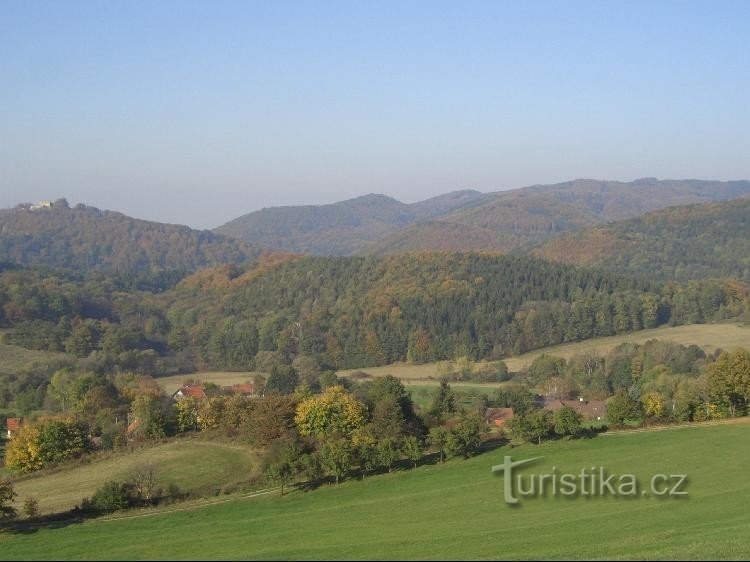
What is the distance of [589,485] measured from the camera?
3173cm

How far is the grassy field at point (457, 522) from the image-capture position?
2116cm

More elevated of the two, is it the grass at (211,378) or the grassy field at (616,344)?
the grass at (211,378)

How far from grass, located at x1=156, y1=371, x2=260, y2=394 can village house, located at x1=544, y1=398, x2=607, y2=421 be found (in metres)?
36.1

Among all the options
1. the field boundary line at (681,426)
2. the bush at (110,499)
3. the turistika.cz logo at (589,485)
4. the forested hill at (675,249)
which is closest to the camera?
the turistika.cz logo at (589,485)

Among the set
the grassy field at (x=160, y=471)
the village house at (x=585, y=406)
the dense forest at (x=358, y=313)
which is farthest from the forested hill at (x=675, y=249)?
the grassy field at (x=160, y=471)

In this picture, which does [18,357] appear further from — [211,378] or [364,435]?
[364,435]

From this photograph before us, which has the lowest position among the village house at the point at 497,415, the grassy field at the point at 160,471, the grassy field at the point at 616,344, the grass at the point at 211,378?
the grassy field at the point at 616,344

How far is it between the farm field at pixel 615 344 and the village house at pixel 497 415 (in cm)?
2647

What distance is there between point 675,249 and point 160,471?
163542 millimetres

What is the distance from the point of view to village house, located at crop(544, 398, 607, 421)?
2203 inches

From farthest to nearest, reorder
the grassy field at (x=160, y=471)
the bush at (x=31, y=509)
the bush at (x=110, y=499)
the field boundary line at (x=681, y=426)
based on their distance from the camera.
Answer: the field boundary line at (x=681, y=426)
the grassy field at (x=160, y=471)
the bush at (x=110, y=499)
the bush at (x=31, y=509)

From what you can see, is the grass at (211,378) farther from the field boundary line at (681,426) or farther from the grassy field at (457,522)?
the grassy field at (457,522)

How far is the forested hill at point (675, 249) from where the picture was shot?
16775cm

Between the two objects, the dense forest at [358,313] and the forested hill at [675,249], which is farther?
the forested hill at [675,249]
